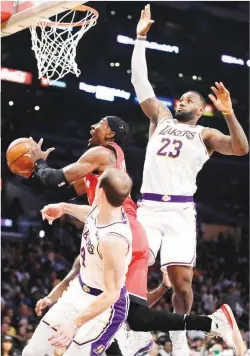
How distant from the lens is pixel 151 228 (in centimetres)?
646

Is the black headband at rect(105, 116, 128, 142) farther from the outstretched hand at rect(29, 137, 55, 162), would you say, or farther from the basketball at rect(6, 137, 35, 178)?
the basketball at rect(6, 137, 35, 178)

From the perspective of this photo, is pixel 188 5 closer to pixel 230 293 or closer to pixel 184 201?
pixel 230 293

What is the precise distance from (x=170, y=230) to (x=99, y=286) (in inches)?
54.6

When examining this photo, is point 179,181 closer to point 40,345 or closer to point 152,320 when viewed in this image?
point 152,320

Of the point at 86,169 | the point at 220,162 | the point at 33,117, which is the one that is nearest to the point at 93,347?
the point at 86,169

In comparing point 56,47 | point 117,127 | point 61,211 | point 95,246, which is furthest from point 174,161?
point 56,47

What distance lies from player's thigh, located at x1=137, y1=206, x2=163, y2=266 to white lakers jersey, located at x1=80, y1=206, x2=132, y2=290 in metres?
1.20

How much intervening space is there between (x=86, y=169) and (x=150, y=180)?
75 cm

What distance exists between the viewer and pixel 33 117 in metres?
19.2

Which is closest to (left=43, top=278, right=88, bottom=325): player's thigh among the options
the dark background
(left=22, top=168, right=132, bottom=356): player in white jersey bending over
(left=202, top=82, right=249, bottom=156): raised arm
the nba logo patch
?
(left=22, top=168, right=132, bottom=356): player in white jersey bending over

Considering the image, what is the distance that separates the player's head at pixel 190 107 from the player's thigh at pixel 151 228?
0.88 m

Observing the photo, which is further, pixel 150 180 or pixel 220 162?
pixel 220 162

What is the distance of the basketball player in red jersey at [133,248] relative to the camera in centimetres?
→ 584

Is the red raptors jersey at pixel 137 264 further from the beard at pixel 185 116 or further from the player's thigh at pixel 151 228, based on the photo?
the beard at pixel 185 116
